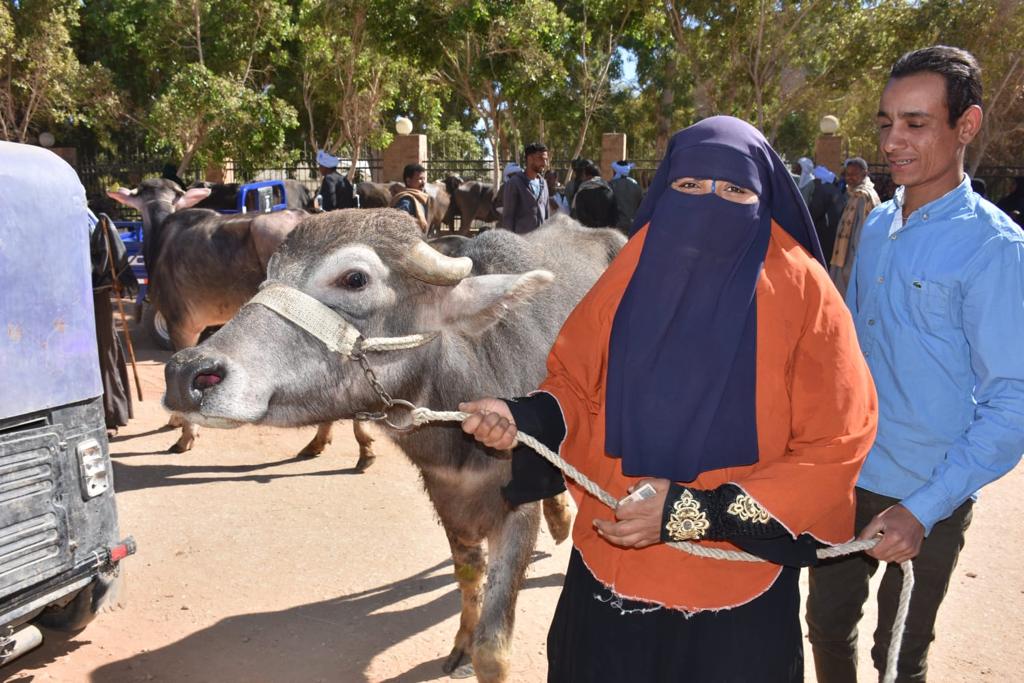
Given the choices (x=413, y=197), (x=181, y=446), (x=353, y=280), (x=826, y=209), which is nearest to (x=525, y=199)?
(x=413, y=197)

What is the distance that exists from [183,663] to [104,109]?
1881 centimetres

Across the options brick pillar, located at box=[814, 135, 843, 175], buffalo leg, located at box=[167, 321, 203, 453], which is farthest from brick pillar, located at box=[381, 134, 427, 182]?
buffalo leg, located at box=[167, 321, 203, 453]

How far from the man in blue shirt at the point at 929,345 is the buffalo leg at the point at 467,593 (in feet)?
5.10

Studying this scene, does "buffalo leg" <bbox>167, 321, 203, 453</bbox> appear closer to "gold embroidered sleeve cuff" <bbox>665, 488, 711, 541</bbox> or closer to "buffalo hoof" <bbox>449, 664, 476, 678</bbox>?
"buffalo hoof" <bbox>449, 664, 476, 678</bbox>

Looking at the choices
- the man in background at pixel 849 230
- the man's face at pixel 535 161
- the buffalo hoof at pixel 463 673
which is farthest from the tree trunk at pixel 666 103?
the buffalo hoof at pixel 463 673

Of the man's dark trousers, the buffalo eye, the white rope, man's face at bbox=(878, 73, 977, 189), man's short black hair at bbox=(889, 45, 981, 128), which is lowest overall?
the man's dark trousers

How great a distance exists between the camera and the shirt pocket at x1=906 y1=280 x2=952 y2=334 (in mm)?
2291

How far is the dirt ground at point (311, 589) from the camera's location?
3.81 meters

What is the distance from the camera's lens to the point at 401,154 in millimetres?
19641

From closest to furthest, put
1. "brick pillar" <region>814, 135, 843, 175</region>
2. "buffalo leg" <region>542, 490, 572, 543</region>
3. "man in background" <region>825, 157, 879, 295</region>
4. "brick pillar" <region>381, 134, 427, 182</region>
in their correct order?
"buffalo leg" <region>542, 490, 572, 543</region> < "man in background" <region>825, 157, 879, 295</region> < "brick pillar" <region>381, 134, 427, 182</region> < "brick pillar" <region>814, 135, 843, 175</region>

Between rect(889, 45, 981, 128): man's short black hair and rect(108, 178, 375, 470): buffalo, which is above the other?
rect(889, 45, 981, 128): man's short black hair

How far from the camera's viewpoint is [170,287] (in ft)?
25.2

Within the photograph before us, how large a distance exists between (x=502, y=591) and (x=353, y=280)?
142 cm

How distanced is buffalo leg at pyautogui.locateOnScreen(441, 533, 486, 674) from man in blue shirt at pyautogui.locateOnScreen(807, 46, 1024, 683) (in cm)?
155
